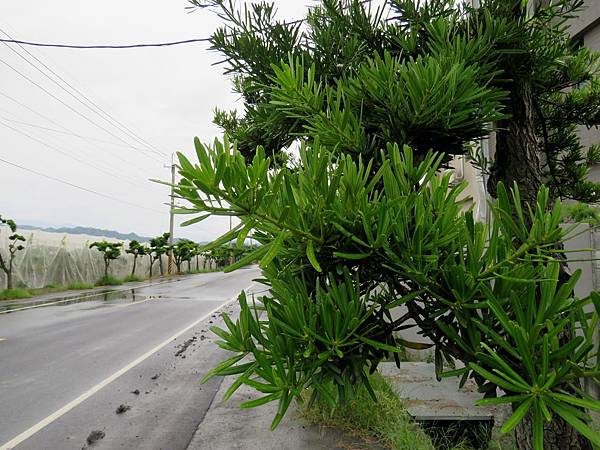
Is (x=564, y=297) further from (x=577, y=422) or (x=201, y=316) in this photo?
(x=201, y=316)

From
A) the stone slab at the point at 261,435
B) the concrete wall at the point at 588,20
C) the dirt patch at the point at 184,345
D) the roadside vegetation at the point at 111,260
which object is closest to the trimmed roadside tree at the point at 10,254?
the roadside vegetation at the point at 111,260

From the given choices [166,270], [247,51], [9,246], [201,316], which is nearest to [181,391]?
[247,51]

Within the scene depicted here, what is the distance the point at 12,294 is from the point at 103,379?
1178cm

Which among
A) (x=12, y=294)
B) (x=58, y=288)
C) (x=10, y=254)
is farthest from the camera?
(x=58, y=288)

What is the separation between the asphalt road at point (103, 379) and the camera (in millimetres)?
3803

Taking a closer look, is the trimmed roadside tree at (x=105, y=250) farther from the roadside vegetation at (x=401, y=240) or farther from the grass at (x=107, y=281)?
the roadside vegetation at (x=401, y=240)

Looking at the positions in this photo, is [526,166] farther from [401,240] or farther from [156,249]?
[156,249]

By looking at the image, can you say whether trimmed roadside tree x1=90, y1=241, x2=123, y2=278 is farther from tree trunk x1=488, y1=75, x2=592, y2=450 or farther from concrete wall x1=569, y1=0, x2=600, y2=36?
tree trunk x1=488, y1=75, x2=592, y2=450

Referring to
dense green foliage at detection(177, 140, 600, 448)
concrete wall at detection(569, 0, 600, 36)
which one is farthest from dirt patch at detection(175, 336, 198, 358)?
concrete wall at detection(569, 0, 600, 36)

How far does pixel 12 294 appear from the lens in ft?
48.0

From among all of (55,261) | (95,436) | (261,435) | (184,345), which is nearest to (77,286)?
(55,261)

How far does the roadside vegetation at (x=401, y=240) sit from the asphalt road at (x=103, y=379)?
3.29 meters

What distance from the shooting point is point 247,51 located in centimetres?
121

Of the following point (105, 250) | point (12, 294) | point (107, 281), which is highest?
point (105, 250)
